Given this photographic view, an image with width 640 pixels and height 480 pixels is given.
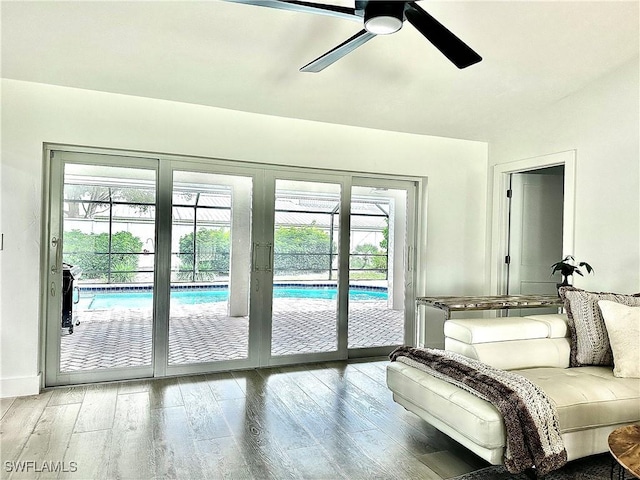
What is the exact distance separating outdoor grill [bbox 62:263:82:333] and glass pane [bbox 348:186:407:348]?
101 inches

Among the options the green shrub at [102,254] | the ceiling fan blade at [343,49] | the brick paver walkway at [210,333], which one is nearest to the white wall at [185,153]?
the green shrub at [102,254]

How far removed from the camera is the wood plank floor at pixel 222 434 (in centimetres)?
232

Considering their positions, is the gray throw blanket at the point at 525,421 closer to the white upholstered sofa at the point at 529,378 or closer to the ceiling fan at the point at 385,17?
the white upholstered sofa at the point at 529,378

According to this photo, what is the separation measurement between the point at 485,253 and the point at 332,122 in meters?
2.36

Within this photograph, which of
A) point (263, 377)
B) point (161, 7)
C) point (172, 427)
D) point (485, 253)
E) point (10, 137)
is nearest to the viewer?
point (161, 7)

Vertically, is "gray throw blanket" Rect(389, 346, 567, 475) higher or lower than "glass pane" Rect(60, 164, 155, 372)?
lower

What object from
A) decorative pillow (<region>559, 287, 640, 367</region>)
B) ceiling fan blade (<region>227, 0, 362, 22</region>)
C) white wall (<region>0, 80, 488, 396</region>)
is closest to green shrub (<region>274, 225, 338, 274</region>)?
white wall (<region>0, 80, 488, 396</region>)

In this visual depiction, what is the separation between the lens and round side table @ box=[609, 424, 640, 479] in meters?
1.58

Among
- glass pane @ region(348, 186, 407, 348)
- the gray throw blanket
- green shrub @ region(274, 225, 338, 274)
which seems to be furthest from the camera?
glass pane @ region(348, 186, 407, 348)

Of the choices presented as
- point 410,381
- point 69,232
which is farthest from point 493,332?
point 69,232

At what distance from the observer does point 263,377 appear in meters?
3.86

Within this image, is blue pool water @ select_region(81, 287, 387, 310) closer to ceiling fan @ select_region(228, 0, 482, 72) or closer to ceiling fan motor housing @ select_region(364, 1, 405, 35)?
ceiling fan @ select_region(228, 0, 482, 72)

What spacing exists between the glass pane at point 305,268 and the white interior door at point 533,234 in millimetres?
2070

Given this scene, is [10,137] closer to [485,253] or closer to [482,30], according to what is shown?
[482,30]
